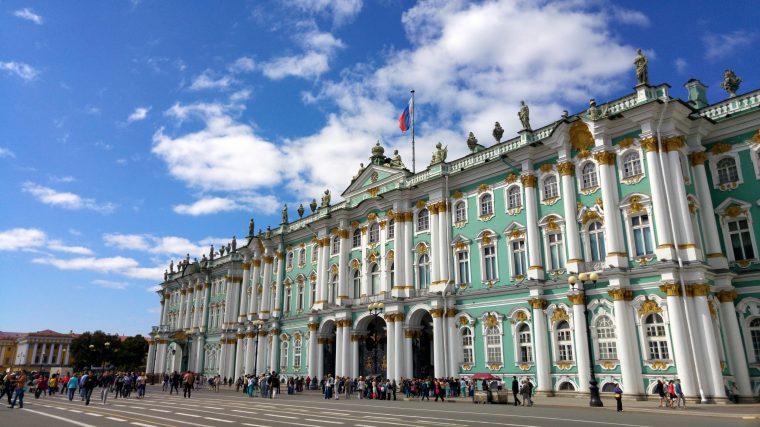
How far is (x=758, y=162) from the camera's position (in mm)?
27797

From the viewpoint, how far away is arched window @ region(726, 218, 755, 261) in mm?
27641

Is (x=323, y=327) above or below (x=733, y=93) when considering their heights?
below

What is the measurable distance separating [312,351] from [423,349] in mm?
11674

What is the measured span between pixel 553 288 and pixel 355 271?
19071 millimetres

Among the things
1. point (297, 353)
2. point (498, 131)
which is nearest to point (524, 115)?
point (498, 131)

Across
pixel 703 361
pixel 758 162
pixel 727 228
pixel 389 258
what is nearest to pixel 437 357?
pixel 389 258

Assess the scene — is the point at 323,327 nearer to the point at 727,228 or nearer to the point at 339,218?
the point at 339,218

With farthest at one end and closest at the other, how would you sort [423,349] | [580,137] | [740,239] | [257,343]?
[257,343] → [423,349] → [580,137] → [740,239]

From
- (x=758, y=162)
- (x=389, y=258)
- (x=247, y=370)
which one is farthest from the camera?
(x=247, y=370)

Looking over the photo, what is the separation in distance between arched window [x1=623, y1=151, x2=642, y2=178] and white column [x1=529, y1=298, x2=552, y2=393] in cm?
868

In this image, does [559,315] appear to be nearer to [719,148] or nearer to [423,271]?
[423,271]

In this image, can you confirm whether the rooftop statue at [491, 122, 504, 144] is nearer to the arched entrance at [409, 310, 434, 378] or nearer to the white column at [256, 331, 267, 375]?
the arched entrance at [409, 310, 434, 378]

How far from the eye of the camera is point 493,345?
34281mm

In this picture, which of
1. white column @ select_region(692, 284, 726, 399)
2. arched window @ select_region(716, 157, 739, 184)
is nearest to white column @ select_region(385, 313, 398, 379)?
white column @ select_region(692, 284, 726, 399)
